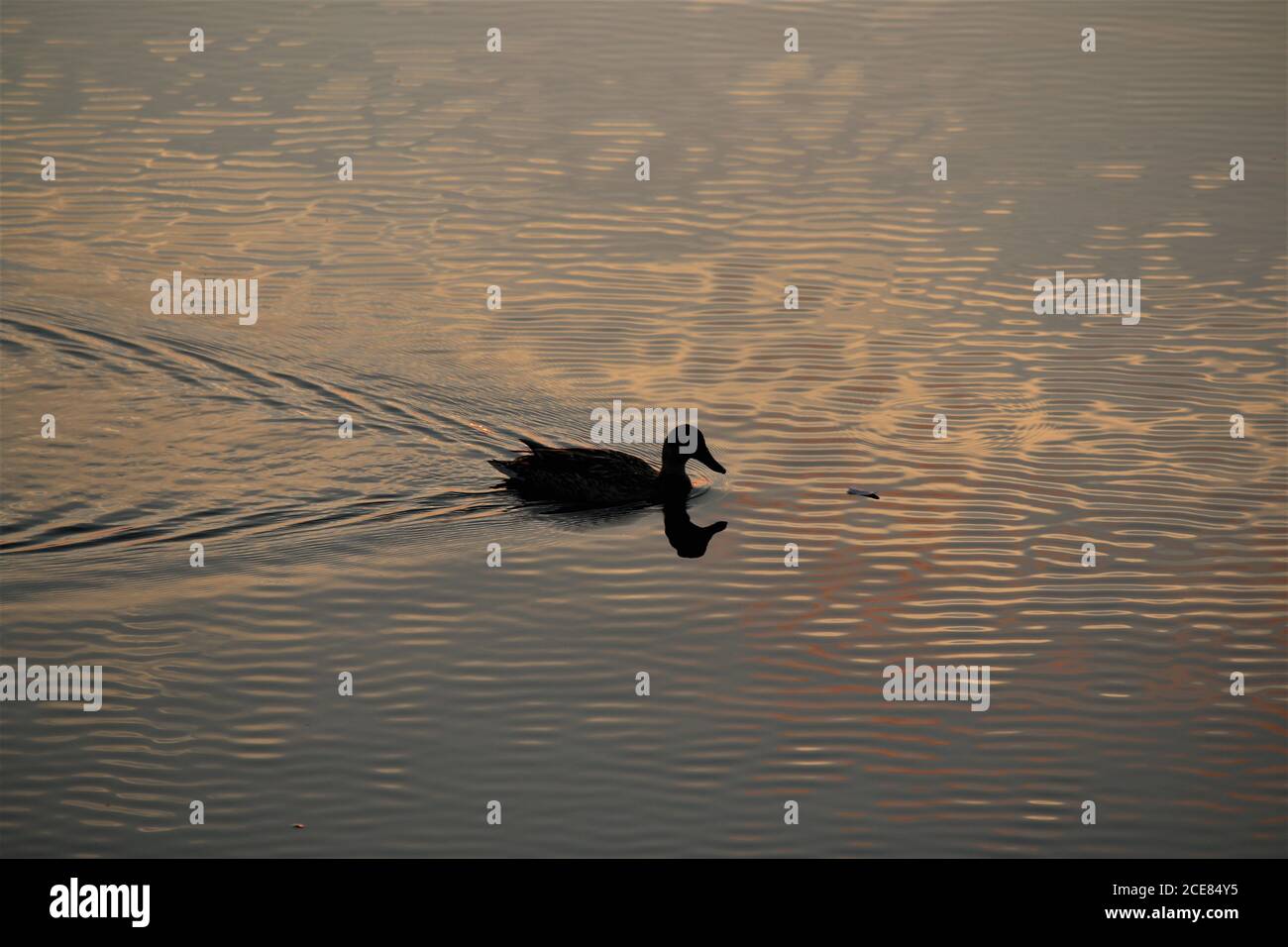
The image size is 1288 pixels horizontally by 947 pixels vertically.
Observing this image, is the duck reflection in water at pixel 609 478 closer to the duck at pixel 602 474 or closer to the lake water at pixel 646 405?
the duck at pixel 602 474

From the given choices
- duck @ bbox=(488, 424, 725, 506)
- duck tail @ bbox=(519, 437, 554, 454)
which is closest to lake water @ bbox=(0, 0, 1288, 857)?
duck @ bbox=(488, 424, 725, 506)

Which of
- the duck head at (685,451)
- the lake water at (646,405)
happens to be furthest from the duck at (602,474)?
the lake water at (646,405)

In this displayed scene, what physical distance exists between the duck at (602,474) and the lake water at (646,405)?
278 millimetres

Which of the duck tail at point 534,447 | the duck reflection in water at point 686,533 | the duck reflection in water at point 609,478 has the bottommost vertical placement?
the duck reflection in water at point 686,533

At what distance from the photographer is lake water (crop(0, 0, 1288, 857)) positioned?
1123 cm

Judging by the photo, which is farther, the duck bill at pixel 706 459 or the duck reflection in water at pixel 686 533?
the duck bill at pixel 706 459

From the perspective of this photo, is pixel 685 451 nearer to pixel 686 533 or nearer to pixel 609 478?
pixel 609 478

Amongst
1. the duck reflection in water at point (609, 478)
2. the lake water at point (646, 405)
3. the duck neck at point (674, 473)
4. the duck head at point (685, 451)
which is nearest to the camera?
the lake water at point (646, 405)

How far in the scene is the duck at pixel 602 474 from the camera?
51.3 feet

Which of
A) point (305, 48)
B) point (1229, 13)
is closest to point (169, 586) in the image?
point (305, 48)

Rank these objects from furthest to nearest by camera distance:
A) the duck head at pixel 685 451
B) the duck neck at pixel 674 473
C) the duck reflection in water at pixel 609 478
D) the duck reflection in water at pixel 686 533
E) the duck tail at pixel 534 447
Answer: the duck neck at pixel 674 473 → the duck head at pixel 685 451 → the duck tail at pixel 534 447 → the duck reflection in water at pixel 609 478 → the duck reflection in water at pixel 686 533

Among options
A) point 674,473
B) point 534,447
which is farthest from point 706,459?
point 534,447

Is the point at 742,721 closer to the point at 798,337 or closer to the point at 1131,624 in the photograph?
the point at 1131,624

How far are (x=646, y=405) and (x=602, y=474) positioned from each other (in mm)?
2081
